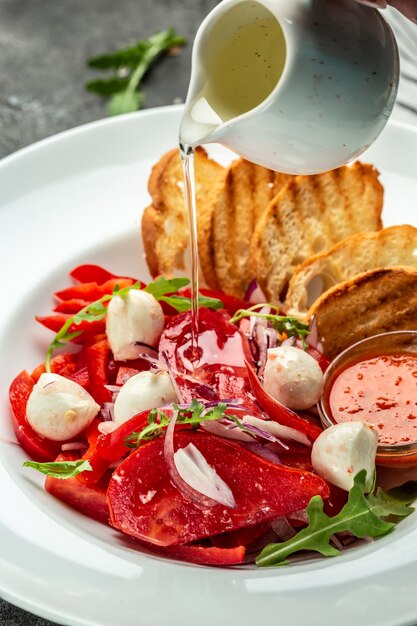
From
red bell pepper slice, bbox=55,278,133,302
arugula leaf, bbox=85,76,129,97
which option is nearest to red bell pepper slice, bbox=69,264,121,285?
red bell pepper slice, bbox=55,278,133,302

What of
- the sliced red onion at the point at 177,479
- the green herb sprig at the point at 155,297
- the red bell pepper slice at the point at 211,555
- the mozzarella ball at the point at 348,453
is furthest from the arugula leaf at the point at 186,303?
the red bell pepper slice at the point at 211,555

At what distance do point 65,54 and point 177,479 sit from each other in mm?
4026

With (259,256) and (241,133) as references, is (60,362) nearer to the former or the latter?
(259,256)

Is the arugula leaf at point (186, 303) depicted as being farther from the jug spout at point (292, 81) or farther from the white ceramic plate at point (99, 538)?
the jug spout at point (292, 81)

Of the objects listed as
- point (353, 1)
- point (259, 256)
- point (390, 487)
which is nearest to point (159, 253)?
point (259, 256)

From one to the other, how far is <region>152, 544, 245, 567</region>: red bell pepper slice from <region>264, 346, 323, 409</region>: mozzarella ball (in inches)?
23.5

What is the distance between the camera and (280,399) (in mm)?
3168

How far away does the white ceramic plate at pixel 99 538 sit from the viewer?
8.01 feet

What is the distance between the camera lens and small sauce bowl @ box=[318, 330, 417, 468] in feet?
9.89

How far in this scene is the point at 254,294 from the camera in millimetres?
3955

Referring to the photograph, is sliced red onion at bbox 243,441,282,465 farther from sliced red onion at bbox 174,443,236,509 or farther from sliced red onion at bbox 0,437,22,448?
sliced red onion at bbox 0,437,22,448

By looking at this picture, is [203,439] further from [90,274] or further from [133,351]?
[90,274]

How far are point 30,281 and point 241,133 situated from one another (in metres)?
1.60

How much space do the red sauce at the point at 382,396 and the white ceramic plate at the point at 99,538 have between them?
313 mm
